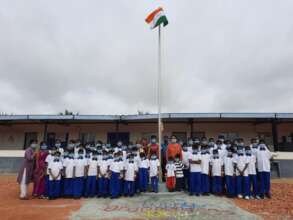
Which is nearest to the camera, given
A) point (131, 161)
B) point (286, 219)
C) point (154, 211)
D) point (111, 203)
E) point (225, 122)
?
point (286, 219)

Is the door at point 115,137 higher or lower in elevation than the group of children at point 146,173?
higher

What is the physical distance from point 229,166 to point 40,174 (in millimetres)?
5749

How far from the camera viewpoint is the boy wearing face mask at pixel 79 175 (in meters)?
6.63

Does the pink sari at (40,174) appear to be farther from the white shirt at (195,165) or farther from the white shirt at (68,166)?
the white shirt at (195,165)

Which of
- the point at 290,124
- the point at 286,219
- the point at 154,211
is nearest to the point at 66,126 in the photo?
the point at 154,211

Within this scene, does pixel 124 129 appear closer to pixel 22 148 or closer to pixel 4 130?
pixel 22 148

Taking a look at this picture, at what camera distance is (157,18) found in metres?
8.25

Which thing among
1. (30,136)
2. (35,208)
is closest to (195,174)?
(35,208)

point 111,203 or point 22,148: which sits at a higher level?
point 22,148

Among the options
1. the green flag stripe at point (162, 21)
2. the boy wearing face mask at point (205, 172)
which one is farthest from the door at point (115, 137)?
the boy wearing face mask at point (205, 172)

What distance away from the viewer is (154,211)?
5277 millimetres

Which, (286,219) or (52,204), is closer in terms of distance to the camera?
(286,219)

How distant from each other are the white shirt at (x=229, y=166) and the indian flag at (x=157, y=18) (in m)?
5.31

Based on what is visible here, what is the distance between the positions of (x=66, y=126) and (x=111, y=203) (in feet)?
32.2
